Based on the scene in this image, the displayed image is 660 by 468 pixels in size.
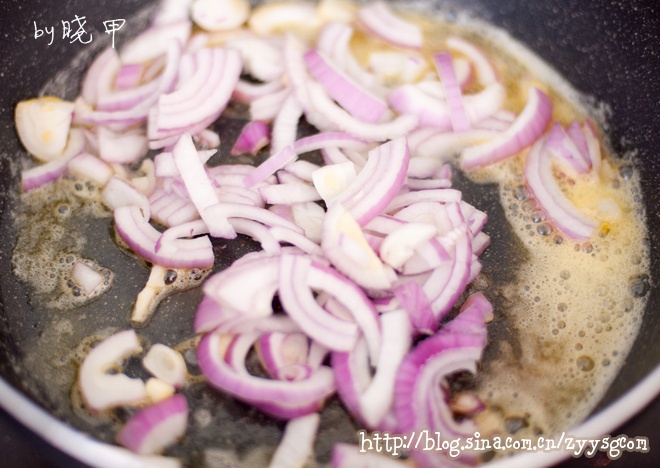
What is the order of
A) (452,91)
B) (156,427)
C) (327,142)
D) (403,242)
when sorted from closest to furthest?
(156,427), (403,242), (327,142), (452,91)

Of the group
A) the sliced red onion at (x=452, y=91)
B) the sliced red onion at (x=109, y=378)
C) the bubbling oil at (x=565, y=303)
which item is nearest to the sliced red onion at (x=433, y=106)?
the sliced red onion at (x=452, y=91)

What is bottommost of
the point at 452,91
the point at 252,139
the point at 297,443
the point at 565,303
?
the point at 297,443

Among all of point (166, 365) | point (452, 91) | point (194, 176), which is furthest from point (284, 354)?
point (452, 91)

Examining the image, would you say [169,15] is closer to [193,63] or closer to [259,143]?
[193,63]

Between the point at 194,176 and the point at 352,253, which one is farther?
the point at 194,176

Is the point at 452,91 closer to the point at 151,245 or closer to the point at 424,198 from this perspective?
the point at 424,198
